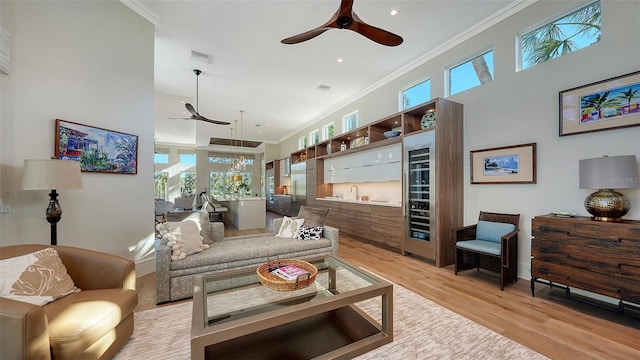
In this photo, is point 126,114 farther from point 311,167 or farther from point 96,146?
point 311,167

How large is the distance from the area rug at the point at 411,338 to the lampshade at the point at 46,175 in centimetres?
138

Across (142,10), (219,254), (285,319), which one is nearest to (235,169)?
(142,10)

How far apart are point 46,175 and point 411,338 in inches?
131

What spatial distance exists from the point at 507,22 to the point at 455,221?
291 cm

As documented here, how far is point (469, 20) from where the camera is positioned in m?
3.50

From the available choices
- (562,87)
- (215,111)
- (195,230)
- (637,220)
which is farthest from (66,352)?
(215,111)

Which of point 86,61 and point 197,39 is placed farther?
point 197,39

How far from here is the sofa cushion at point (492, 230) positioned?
10.4ft

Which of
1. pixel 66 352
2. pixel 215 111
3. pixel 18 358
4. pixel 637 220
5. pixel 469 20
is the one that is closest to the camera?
pixel 18 358

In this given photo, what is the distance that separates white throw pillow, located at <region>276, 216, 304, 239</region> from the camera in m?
3.57

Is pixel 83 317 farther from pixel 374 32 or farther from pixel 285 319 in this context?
pixel 374 32

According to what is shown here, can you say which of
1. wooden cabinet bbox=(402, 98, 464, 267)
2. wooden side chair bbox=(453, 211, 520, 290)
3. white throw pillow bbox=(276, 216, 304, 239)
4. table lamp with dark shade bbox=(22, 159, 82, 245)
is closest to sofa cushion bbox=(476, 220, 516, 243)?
wooden side chair bbox=(453, 211, 520, 290)

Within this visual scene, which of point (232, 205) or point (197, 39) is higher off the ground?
point (197, 39)

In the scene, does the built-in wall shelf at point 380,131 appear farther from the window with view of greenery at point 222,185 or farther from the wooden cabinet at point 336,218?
the window with view of greenery at point 222,185
